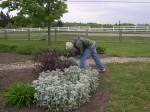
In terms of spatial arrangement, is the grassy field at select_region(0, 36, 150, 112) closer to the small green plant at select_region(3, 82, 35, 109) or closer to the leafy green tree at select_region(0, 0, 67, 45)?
Answer: the small green plant at select_region(3, 82, 35, 109)

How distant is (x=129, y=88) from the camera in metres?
9.95

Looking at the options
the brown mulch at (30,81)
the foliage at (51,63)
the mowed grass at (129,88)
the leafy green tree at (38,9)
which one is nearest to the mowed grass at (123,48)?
the leafy green tree at (38,9)

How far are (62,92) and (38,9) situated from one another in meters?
15.0

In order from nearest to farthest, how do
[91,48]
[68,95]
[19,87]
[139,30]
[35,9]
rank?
[68,95]
[19,87]
[91,48]
[35,9]
[139,30]

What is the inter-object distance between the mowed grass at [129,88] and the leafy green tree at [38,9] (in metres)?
10.1

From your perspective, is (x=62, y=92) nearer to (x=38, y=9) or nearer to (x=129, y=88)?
(x=129, y=88)

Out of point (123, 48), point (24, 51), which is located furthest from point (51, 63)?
point (123, 48)

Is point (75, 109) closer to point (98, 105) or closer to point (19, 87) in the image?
point (98, 105)

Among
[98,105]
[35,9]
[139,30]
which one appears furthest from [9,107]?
[139,30]

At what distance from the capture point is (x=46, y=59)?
10.9 m

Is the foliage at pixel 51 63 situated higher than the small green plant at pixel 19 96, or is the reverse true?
the foliage at pixel 51 63

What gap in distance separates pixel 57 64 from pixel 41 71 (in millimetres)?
624

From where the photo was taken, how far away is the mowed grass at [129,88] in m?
8.62

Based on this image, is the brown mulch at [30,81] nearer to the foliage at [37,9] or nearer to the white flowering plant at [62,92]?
the white flowering plant at [62,92]
